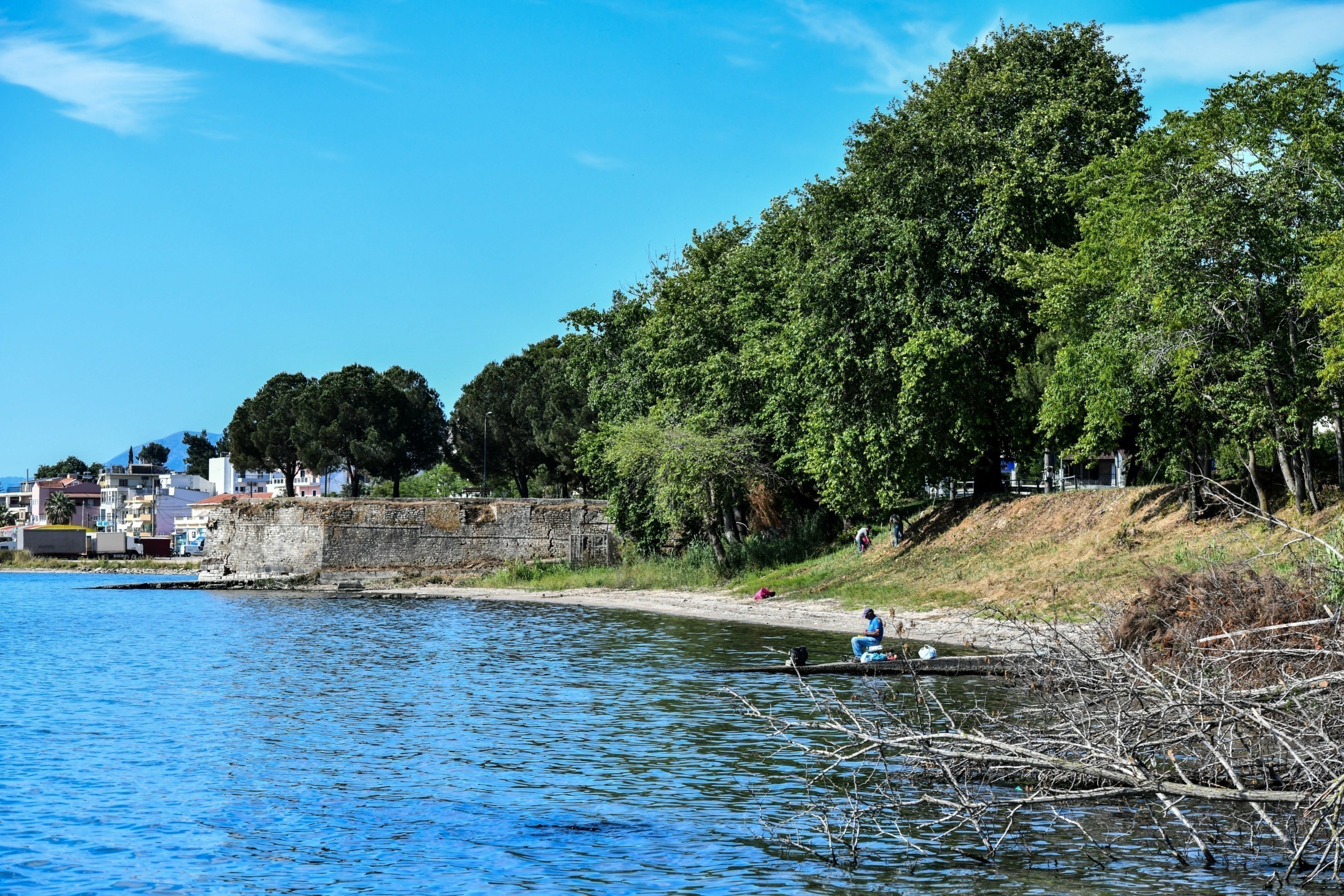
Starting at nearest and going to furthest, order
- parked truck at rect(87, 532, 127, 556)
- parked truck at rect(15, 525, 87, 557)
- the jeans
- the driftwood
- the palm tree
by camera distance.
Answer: the driftwood < the jeans < parked truck at rect(15, 525, 87, 557) < parked truck at rect(87, 532, 127, 556) < the palm tree

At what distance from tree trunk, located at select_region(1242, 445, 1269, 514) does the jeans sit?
11.7m

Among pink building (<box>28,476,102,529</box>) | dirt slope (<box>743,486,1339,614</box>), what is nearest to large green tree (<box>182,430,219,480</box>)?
pink building (<box>28,476,102,529</box>)

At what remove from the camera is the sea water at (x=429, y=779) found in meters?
11.7

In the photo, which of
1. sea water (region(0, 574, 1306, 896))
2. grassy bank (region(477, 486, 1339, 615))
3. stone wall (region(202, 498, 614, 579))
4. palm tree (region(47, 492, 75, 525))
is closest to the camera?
sea water (region(0, 574, 1306, 896))

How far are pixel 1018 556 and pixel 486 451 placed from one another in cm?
5654

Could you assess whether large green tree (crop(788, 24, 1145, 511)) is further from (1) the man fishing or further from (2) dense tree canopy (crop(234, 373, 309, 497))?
(2) dense tree canopy (crop(234, 373, 309, 497))

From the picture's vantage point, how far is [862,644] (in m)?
24.1

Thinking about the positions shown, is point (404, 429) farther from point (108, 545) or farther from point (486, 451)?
point (108, 545)

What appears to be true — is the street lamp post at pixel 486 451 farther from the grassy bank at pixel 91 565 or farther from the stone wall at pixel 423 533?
the grassy bank at pixel 91 565

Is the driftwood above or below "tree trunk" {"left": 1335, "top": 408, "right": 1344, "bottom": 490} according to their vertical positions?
below

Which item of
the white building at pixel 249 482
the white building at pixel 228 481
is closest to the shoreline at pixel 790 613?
the white building at pixel 249 482

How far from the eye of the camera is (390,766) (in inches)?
677

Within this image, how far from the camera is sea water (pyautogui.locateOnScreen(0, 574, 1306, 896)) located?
11672 millimetres

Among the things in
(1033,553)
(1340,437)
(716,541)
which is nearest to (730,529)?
Answer: (716,541)
